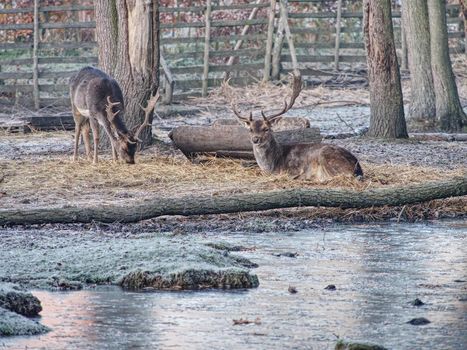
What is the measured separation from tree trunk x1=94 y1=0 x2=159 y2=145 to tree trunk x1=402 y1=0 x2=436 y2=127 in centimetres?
502

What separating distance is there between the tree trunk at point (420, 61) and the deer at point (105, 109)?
5.62 meters

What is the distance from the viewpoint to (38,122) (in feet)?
68.4

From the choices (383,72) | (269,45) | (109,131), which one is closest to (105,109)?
(109,131)

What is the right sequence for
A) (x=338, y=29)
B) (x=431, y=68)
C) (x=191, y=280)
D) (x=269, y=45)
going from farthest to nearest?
(x=338, y=29) → (x=269, y=45) → (x=431, y=68) → (x=191, y=280)

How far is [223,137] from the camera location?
50.4 ft

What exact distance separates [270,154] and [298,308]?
22.6ft

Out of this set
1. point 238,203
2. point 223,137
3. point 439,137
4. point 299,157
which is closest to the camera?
point 238,203

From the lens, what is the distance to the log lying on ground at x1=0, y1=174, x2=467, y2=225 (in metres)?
10.9

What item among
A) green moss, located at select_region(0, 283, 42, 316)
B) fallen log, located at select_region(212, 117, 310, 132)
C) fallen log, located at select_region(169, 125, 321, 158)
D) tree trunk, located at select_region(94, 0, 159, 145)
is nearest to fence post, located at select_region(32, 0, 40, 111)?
tree trunk, located at select_region(94, 0, 159, 145)

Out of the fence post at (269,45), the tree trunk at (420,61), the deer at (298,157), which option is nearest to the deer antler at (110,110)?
the deer at (298,157)

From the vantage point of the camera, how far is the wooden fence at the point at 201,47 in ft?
86.5

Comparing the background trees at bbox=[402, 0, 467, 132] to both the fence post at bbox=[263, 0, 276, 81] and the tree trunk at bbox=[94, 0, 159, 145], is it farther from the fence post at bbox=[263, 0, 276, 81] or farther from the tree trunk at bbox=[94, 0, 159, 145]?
the fence post at bbox=[263, 0, 276, 81]

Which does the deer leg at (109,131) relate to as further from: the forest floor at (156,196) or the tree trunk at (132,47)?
the tree trunk at (132,47)

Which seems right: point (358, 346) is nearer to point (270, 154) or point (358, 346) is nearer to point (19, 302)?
point (19, 302)
